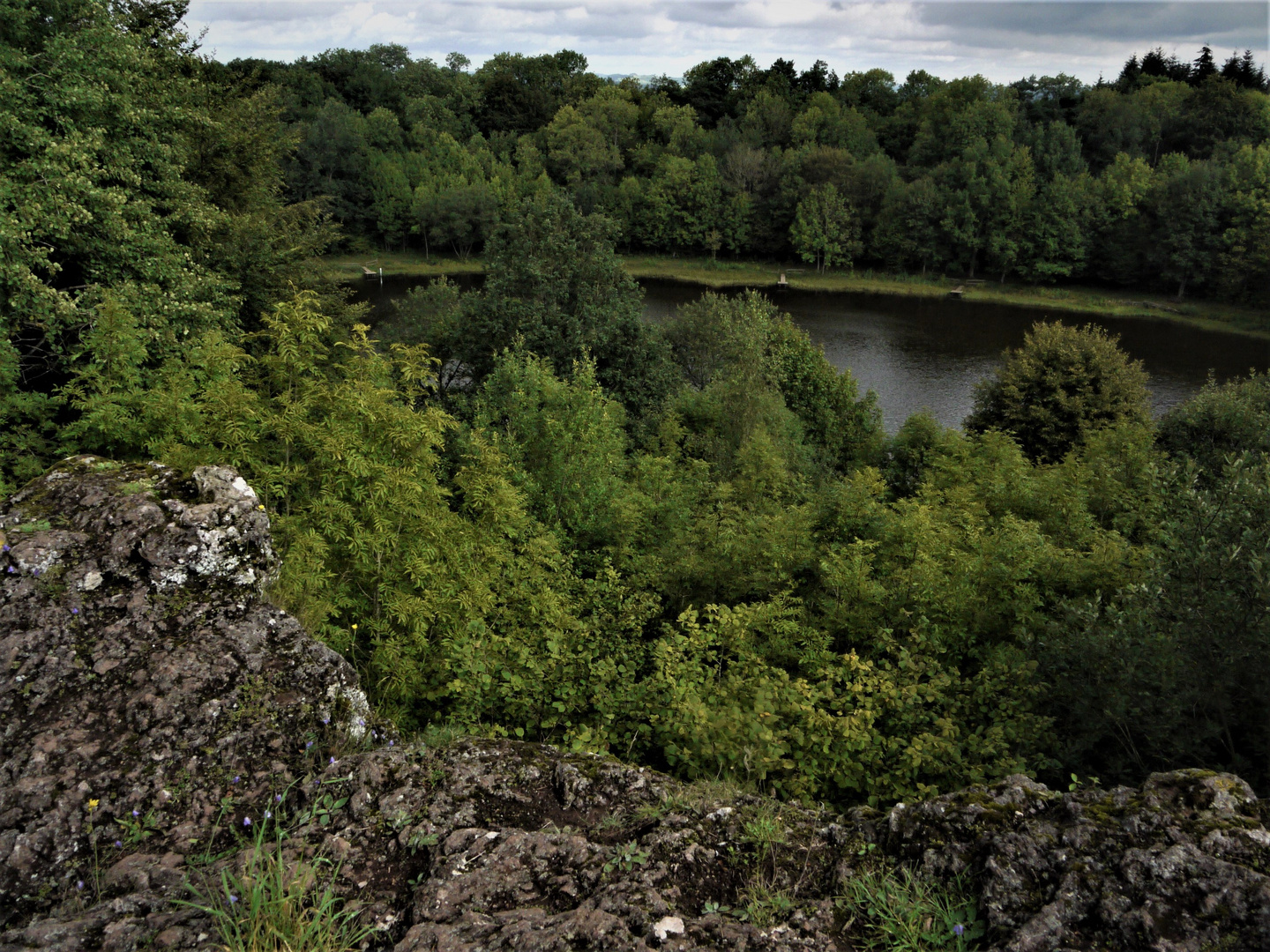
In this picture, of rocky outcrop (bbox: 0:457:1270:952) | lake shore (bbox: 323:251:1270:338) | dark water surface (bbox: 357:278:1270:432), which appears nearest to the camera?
rocky outcrop (bbox: 0:457:1270:952)

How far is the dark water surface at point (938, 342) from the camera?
4725 cm

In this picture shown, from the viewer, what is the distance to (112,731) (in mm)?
5430

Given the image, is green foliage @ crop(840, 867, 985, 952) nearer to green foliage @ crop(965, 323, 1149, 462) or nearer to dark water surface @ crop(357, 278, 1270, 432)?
green foliage @ crop(965, 323, 1149, 462)

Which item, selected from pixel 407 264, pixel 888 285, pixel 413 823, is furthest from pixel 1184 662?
pixel 407 264

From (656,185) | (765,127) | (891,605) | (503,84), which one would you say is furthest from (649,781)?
(503,84)

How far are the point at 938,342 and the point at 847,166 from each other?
39.4m

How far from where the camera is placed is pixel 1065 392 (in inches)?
1296

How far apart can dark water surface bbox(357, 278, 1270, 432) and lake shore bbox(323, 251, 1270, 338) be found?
226cm

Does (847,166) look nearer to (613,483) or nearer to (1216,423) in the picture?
(1216,423)

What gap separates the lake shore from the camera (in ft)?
222

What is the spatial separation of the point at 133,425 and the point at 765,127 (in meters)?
112

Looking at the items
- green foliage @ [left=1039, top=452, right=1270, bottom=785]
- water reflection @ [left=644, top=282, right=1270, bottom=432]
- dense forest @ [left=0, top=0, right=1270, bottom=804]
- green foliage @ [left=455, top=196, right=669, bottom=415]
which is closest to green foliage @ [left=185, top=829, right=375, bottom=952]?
dense forest @ [left=0, top=0, right=1270, bottom=804]

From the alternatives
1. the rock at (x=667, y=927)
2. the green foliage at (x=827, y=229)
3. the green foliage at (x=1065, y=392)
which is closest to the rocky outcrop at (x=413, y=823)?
the rock at (x=667, y=927)

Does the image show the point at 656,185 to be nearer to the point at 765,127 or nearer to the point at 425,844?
the point at 765,127
